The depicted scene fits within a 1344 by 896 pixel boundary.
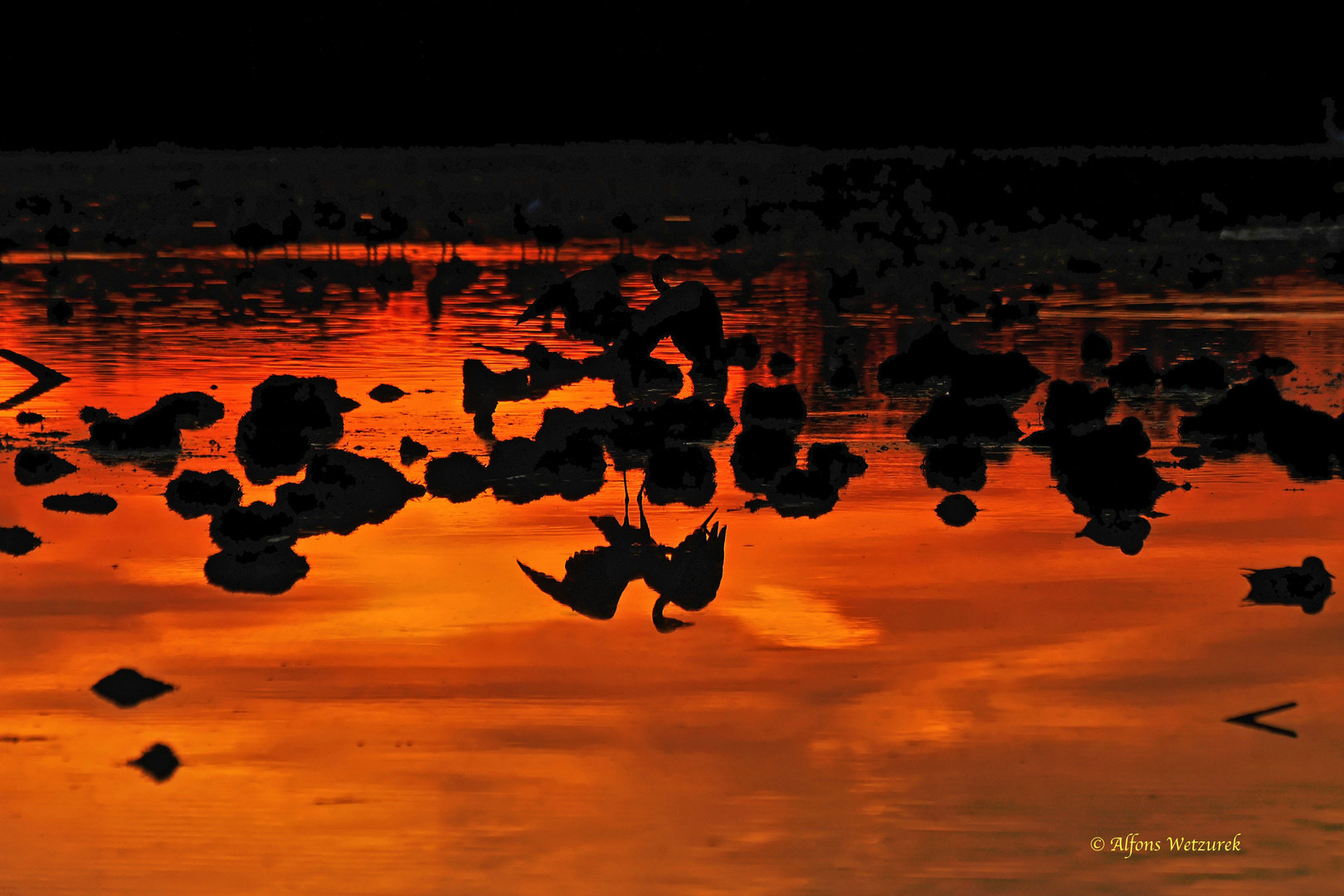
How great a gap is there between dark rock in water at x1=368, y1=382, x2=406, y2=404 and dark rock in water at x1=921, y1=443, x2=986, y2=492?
282cm

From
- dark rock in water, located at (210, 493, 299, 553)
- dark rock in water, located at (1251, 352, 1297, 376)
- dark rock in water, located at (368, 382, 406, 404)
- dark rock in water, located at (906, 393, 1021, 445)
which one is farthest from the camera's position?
dark rock in water, located at (1251, 352, 1297, 376)

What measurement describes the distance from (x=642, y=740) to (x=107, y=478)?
3.57 metres

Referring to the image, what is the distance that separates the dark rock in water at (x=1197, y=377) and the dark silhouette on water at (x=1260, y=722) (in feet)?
16.3

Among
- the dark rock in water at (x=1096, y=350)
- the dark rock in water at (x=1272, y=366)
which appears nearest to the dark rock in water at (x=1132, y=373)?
the dark rock in water at (x=1272, y=366)

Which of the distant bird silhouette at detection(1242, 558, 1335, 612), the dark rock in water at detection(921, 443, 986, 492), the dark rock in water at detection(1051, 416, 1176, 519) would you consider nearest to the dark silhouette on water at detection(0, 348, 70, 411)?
the dark rock in water at detection(921, 443, 986, 492)

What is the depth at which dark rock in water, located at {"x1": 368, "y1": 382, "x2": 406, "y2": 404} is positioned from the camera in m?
8.41

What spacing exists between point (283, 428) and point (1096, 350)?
4934 mm

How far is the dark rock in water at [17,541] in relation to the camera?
5.36 m

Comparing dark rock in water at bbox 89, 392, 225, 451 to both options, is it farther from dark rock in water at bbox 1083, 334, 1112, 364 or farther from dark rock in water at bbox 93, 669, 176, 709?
dark rock in water at bbox 1083, 334, 1112, 364

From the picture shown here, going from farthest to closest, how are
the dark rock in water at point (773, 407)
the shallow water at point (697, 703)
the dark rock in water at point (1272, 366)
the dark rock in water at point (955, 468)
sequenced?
the dark rock in water at point (1272, 366)
the dark rock in water at point (773, 407)
the dark rock in water at point (955, 468)
the shallow water at point (697, 703)

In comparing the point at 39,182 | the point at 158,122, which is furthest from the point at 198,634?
the point at 158,122

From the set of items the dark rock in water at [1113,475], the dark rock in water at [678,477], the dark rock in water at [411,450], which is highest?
the dark rock in water at [1113,475]

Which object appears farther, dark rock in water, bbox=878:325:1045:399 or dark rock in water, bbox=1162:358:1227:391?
dark rock in water, bbox=1162:358:1227:391

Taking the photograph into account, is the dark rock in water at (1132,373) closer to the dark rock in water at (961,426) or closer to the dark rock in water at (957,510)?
the dark rock in water at (961,426)
